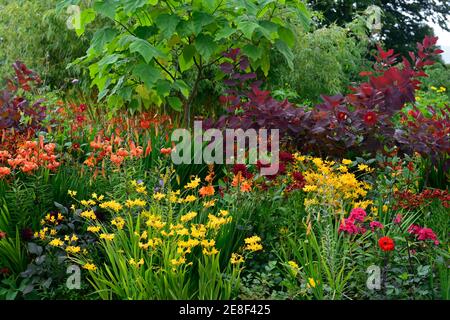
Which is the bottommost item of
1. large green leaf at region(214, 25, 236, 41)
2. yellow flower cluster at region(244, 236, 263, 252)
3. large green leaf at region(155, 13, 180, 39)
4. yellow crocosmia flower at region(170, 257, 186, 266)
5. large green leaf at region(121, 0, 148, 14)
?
yellow crocosmia flower at region(170, 257, 186, 266)

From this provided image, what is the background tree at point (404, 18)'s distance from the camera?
709 inches

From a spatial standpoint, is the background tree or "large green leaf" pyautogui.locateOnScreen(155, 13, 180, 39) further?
the background tree

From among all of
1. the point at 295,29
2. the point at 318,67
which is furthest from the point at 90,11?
the point at 318,67

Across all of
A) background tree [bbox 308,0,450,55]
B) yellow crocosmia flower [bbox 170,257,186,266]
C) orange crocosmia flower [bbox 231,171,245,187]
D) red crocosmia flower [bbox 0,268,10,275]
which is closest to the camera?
yellow crocosmia flower [bbox 170,257,186,266]

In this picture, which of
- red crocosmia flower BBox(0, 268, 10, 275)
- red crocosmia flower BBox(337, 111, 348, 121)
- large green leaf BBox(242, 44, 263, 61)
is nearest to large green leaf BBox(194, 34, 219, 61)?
large green leaf BBox(242, 44, 263, 61)

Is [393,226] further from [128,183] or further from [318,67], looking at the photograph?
[318,67]

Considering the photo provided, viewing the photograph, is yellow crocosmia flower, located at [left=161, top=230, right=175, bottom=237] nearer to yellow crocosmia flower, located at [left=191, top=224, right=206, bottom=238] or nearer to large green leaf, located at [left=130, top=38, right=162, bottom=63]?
yellow crocosmia flower, located at [left=191, top=224, right=206, bottom=238]

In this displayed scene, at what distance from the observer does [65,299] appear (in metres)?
3.12

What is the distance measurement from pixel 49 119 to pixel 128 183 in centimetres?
193

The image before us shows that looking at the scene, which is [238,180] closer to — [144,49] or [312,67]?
[144,49]

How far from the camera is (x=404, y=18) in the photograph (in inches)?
772

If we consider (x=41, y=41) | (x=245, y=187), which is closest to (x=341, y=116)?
(x=245, y=187)

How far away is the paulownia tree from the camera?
467 cm

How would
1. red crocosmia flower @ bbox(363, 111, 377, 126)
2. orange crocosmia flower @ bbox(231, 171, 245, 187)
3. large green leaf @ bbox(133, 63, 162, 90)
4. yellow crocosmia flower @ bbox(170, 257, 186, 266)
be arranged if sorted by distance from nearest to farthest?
yellow crocosmia flower @ bbox(170, 257, 186, 266) → orange crocosmia flower @ bbox(231, 171, 245, 187) → red crocosmia flower @ bbox(363, 111, 377, 126) → large green leaf @ bbox(133, 63, 162, 90)
